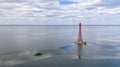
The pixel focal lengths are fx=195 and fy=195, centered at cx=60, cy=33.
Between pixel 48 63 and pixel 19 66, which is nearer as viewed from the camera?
pixel 19 66

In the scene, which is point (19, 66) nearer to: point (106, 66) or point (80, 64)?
point (80, 64)

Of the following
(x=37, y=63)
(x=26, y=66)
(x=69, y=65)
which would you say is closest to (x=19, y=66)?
(x=26, y=66)

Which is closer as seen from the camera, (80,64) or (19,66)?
(19,66)

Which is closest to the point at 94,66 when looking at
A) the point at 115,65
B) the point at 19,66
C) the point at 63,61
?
the point at 115,65

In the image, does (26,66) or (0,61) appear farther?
(0,61)

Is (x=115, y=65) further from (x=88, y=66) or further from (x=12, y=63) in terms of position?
(x=12, y=63)

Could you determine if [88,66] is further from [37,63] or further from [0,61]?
[0,61]

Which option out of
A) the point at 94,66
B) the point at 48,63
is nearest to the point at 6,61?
the point at 48,63
